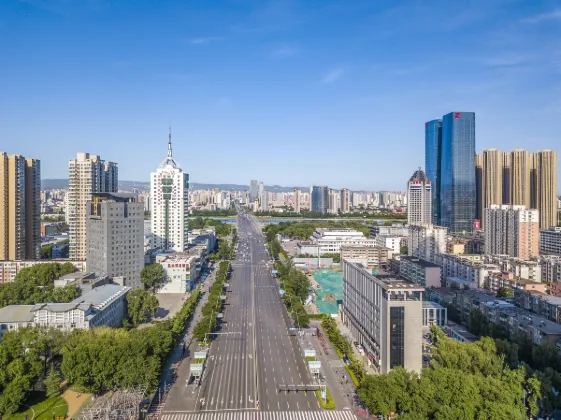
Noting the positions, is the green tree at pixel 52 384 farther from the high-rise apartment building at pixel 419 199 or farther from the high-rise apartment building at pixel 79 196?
the high-rise apartment building at pixel 419 199

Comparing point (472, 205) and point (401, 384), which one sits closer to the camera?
point (401, 384)

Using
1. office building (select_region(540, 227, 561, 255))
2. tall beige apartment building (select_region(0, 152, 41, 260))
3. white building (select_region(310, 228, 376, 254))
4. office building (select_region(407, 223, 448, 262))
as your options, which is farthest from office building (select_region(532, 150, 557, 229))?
tall beige apartment building (select_region(0, 152, 41, 260))

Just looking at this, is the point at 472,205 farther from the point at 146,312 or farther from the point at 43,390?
the point at 43,390

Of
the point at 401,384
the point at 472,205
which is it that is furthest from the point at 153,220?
the point at 472,205

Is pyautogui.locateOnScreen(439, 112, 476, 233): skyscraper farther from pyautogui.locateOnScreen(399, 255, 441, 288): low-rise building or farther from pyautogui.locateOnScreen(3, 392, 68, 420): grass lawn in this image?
pyautogui.locateOnScreen(3, 392, 68, 420): grass lawn

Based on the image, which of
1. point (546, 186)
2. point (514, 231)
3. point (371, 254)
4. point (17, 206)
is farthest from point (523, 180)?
point (17, 206)

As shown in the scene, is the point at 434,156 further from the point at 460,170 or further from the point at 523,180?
the point at 523,180

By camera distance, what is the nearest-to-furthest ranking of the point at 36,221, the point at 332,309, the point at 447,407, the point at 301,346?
the point at 447,407
the point at 301,346
the point at 332,309
the point at 36,221
